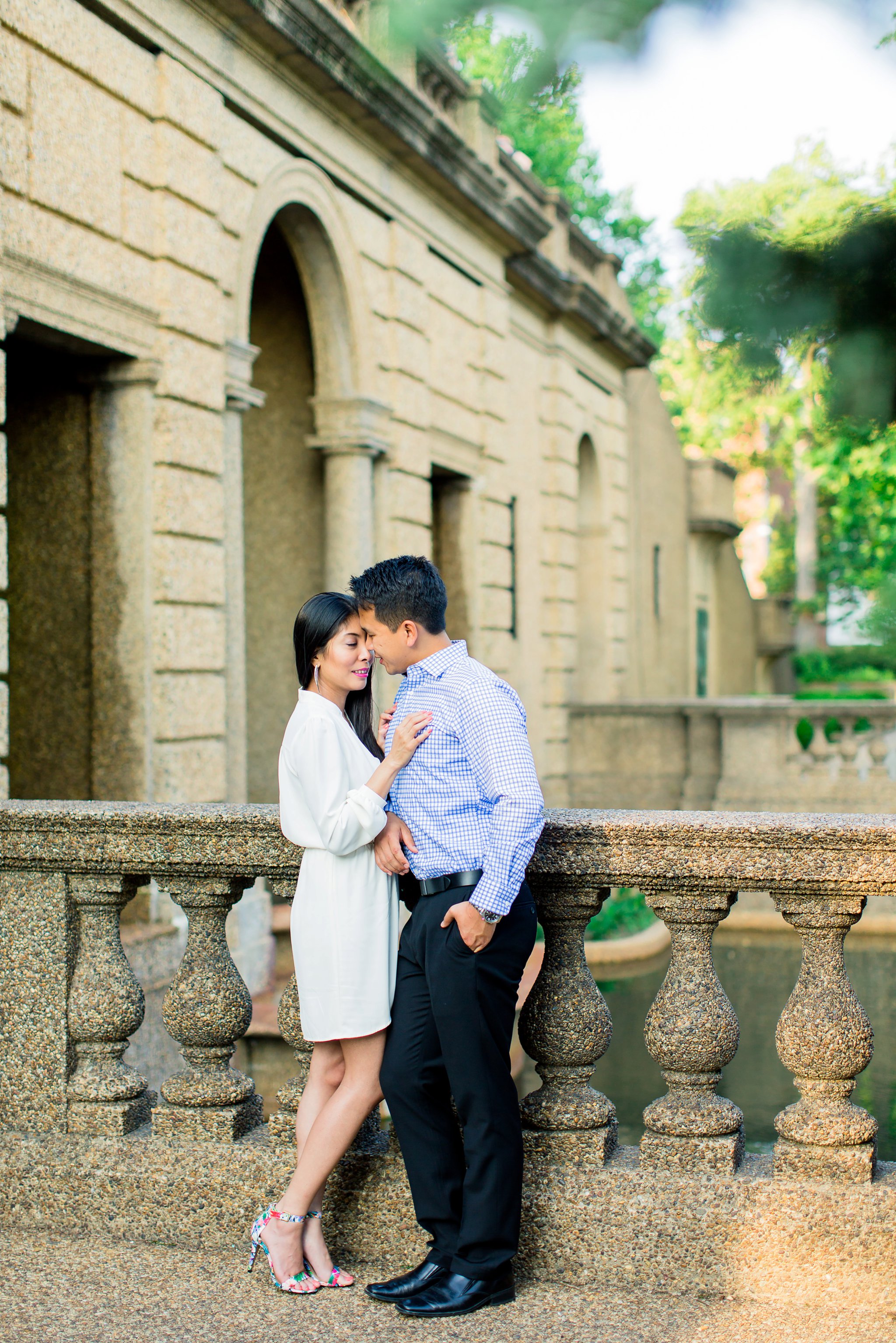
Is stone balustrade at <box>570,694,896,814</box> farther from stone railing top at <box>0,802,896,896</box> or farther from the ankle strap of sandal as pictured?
the ankle strap of sandal

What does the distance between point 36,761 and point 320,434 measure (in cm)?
389

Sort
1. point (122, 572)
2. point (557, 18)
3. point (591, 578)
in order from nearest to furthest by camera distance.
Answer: point (557, 18)
point (122, 572)
point (591, 578)

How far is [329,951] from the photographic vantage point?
278 centimetres

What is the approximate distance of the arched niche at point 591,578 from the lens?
1734 cm

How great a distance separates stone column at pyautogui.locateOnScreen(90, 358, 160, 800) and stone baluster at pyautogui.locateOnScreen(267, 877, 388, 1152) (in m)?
4.05

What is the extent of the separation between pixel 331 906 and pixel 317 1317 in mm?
900

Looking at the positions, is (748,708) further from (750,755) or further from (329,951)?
(329,951)

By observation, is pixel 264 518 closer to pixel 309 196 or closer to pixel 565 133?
pixel 309 196

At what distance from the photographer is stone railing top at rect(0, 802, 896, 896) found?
2764mm

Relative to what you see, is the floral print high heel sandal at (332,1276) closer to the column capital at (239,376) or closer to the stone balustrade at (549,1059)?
the stone balustrade at (549,1059)

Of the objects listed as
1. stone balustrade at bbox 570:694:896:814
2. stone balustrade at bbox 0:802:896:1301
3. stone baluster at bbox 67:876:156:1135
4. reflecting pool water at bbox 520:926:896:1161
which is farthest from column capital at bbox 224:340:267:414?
stone balustrade at bbox 570:694:896:814

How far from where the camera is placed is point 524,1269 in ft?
9.46

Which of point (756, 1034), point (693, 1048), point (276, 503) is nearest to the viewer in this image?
point (693, 1048)

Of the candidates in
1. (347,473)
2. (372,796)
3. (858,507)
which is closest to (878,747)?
(347,473)
